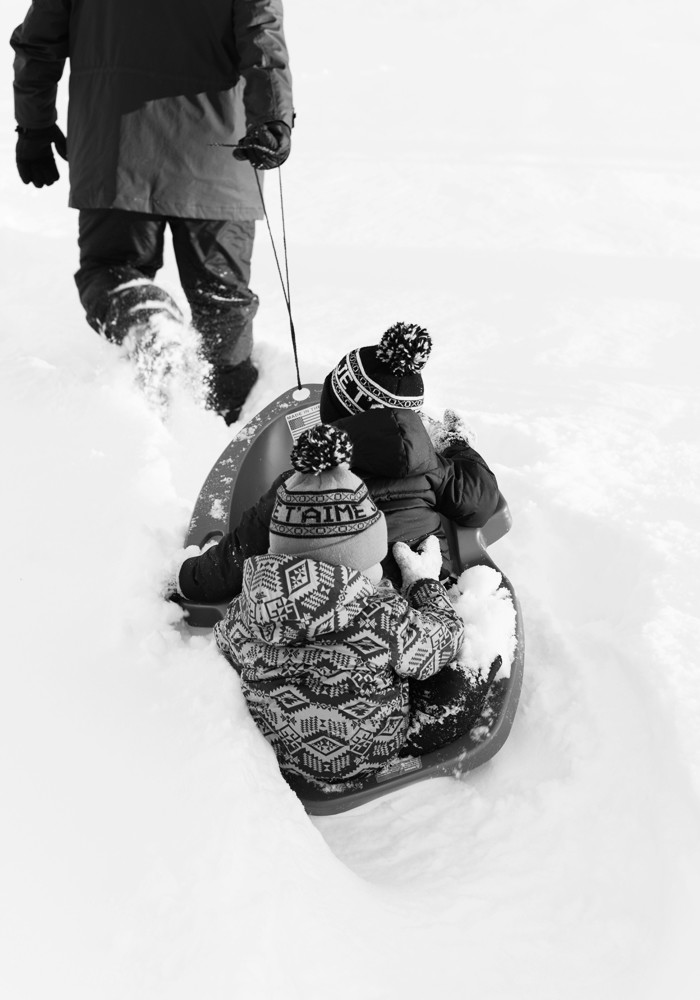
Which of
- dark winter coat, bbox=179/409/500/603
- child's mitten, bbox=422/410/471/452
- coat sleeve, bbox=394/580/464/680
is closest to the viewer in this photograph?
coat sleeve, bbox=394/580/464/680

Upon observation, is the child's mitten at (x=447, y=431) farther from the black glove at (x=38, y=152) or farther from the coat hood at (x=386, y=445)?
the black glove at (x=38, y=152)

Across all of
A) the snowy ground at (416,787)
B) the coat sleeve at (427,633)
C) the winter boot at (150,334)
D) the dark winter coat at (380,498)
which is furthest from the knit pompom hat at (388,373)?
the winter boot at (150,334)

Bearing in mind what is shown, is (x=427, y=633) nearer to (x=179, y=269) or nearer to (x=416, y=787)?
(x=416, y=787)

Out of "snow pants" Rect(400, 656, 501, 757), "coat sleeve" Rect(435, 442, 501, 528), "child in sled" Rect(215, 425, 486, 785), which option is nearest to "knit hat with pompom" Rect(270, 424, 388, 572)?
"child in sled" Rect(215, 425, 486, 785)

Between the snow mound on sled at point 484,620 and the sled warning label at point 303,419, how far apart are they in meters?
0.69

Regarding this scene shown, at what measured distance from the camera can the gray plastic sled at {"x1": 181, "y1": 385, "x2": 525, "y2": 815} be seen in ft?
6.46

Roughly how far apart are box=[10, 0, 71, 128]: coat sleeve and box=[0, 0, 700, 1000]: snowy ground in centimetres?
86

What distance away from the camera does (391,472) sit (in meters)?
2.12

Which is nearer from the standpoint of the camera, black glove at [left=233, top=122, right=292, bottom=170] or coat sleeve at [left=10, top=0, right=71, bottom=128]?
black glove at [left=233, top=122, right=292, bottom=170]

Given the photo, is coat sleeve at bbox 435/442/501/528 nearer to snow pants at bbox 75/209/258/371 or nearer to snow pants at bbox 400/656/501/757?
snow pants at bbox 400/656/501/757

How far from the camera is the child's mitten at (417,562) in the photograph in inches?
82.4

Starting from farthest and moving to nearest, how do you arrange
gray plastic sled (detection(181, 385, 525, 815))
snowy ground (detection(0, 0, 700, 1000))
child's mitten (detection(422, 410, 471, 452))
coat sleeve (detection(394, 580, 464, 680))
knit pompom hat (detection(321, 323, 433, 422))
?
1. child's mitten (detection(422, 410, 471, 452))
2. knit pompom hat (detection(321, 323, 433, 422))
3. gray plastic sled (detection(181, 385, 525, 815))
4. coat sleeve (detection(394, 580, 464, 680))
5. snowy ground (detection(0, 0, 700, 1000))

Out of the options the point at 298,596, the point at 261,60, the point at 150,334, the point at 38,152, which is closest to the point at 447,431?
the point at 298,596

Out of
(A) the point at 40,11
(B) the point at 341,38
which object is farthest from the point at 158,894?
(B) the point at 341,38
